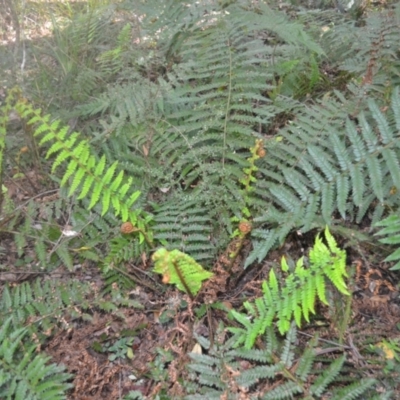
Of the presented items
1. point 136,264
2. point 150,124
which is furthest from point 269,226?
point 150,124

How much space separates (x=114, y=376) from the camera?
2.16 m

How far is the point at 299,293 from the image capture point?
6.38 feet

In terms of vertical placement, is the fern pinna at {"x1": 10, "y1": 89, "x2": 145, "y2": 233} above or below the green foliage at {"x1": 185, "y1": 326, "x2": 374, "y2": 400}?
above

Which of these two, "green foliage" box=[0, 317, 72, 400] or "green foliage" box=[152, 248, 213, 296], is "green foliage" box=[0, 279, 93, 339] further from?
"green foliage" box=[152, 248, 213, 296]

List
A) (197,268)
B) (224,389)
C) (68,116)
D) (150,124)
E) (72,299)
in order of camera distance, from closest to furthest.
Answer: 1. (224,389)
2. (197,268)
3. (72,299)
4. (150,124)
5. (68,116)

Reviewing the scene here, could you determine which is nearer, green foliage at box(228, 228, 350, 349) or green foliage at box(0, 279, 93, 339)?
green foliage at box(228, 228, 350, 349)

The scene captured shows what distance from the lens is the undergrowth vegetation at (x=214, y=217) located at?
1.95 meters

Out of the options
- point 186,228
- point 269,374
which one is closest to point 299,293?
point 269,374

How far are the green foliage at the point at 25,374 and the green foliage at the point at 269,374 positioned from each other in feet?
2.18

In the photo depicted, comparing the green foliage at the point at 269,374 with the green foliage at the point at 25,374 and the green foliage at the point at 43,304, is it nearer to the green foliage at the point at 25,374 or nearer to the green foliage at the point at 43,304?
the green foliage at the point at 25,374

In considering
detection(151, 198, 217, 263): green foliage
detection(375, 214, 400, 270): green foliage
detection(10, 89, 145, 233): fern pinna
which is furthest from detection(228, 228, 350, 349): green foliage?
detection(10, 89, 145, 233): fern pinna

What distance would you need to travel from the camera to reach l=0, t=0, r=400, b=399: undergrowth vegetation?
6.40ft

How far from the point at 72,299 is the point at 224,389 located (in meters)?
1.03

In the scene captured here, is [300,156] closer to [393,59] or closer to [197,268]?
[197,268]
